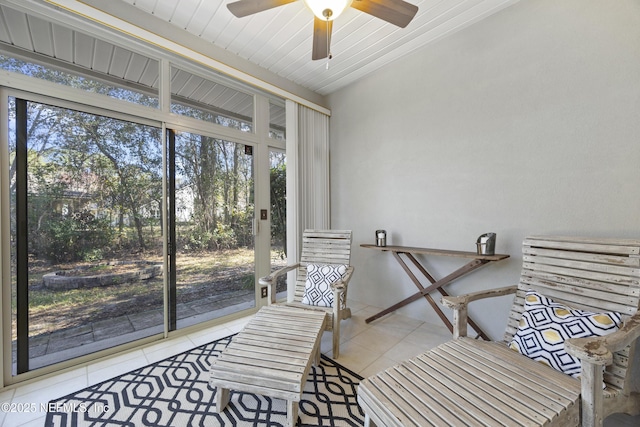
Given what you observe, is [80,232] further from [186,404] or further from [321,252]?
[321,252]

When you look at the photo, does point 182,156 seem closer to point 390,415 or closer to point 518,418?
point 390,415

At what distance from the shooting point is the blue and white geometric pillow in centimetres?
246

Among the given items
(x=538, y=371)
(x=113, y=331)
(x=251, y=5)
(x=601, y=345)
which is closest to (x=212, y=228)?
(x=113, y=331)

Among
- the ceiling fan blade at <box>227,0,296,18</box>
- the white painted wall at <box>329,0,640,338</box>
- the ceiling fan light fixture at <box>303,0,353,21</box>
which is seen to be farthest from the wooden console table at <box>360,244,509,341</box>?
the ceiling fan blade at <box>227,0,296,18</box>

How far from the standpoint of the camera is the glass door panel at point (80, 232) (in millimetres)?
1900

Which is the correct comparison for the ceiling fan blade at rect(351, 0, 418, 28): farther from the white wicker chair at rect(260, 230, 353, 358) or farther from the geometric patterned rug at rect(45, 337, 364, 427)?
the geometric patterned rug at rect(45, 337, 364, 427)

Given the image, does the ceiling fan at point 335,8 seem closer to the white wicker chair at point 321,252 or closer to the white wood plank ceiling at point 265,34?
the white wood plank ceiling at point 265,34

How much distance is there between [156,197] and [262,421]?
6.88 ft

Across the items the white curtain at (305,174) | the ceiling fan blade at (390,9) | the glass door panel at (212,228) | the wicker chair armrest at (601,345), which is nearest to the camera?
the wicker chair armrest at (601,345)

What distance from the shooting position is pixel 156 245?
247 centimetres

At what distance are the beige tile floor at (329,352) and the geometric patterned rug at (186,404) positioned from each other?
118mm

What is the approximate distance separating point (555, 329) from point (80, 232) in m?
3.39

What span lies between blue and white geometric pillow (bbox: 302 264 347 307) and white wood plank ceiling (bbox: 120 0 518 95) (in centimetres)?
238

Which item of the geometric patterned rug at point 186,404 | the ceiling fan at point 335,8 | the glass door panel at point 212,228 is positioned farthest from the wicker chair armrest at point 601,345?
the glass door panel at point 212,228
